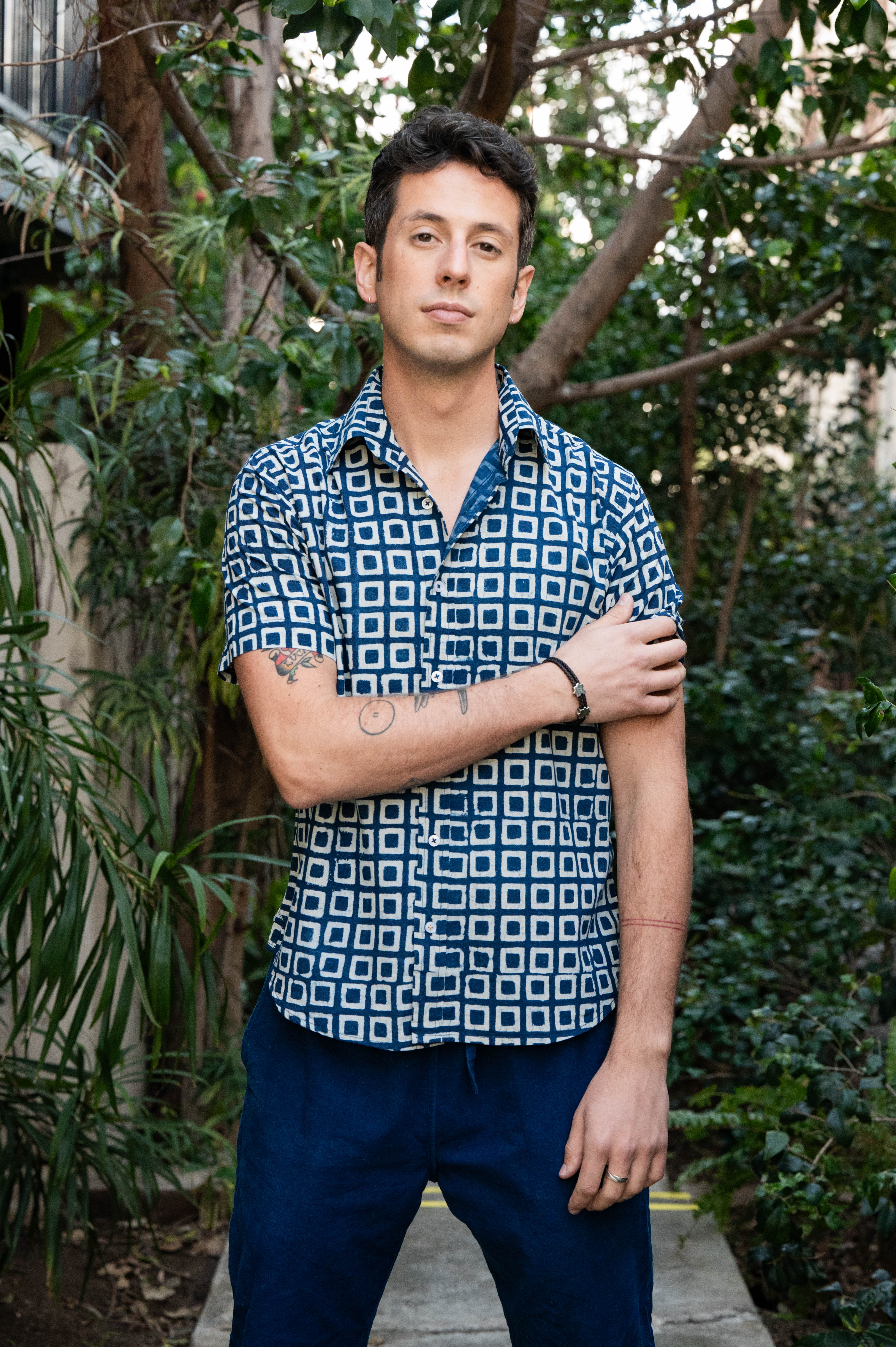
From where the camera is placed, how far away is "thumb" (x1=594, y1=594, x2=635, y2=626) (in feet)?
5.45

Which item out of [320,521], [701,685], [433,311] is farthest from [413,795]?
[701,685]

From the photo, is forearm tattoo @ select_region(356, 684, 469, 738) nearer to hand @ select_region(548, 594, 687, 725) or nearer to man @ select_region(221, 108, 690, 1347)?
man @ select_region(221, 108, 690, 1347)

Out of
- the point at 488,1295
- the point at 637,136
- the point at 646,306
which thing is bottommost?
the point at 488,1295

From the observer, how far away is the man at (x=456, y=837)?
61.4 inches

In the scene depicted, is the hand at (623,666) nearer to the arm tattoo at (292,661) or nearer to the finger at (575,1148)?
the arm tattoo at (292,661)

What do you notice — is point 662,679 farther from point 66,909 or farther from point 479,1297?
point 479,1297

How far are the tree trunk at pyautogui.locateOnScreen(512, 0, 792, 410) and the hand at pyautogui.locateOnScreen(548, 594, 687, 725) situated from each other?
237 centimetres

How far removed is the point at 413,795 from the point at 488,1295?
6.62 feet

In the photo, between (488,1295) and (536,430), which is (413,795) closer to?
(536,430)

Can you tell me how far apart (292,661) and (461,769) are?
0.26 metres

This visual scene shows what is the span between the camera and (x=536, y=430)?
5.59 ft

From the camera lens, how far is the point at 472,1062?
5.15 feet

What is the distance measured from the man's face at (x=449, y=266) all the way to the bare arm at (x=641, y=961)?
560 mm

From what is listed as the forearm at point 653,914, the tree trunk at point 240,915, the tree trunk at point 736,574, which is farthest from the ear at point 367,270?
the tree trunk at point 736,574
